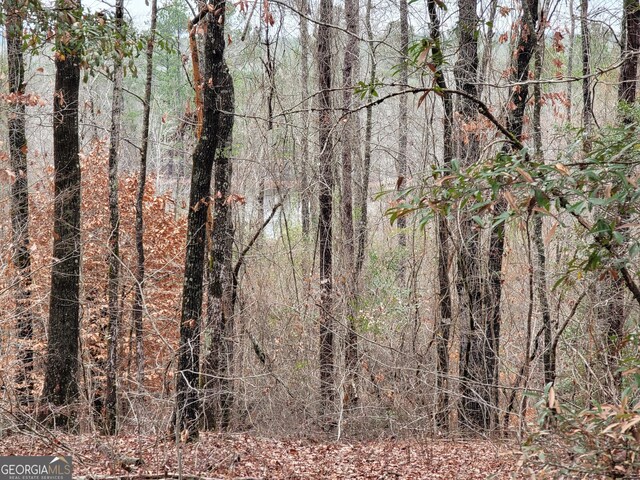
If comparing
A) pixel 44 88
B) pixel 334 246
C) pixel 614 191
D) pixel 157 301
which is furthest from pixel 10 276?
pixel 44 88

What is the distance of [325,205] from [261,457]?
535 centimetres

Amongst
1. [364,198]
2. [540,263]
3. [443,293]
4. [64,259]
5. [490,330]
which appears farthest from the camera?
[364,198]

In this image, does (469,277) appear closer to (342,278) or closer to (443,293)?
(443,293)

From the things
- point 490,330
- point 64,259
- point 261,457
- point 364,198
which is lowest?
point 261,457

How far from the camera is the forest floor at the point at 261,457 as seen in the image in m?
6.22

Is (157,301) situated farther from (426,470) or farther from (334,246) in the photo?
(426,470)

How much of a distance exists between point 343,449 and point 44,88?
89.0ft

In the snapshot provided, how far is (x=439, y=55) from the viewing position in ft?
12.6

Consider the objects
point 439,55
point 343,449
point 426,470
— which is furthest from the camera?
point 343,449

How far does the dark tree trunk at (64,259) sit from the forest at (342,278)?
0.03m

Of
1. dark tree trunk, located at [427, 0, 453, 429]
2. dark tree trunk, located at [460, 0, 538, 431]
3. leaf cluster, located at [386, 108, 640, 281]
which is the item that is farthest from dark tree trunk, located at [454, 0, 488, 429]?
leaf cluster, located at [386, 108, 640, 281]

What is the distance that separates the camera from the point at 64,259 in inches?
367

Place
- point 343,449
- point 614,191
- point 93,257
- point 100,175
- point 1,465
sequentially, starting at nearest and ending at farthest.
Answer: point 614,191
point 1,465
point 343,449
point 93,257
point 100,175

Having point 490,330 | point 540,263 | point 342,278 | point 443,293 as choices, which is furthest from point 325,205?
point 540,263
